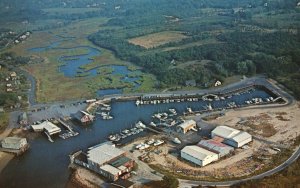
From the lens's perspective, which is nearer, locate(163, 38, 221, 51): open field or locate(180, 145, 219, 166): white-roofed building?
locate(180, 145, 219, 166): white-roofed building

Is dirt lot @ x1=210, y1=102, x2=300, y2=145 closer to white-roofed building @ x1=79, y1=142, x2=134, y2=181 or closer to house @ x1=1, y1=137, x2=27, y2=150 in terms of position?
white-roofed building @ x1=79, y1=142, x2=134, y2=181

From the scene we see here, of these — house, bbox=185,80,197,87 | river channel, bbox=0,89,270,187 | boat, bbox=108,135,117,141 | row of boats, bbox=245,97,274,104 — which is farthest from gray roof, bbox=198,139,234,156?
house, bbox=185,80,197,87

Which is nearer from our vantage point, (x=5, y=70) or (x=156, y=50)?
(x=5, y=70)

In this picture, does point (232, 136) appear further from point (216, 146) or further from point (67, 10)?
point (67, 10)

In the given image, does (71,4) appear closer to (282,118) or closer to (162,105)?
(162,105)

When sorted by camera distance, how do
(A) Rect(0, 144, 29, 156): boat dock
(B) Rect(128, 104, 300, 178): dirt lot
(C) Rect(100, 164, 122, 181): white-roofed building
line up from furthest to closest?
(A) Rect(0, 144, 29, 156): boat dock → (B) Rect(128, 104, 300, 178): dirt lot → (C) Rect(100, 164, 122, 181): white-roofed building

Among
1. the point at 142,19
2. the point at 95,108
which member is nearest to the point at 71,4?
the point at 142,19
